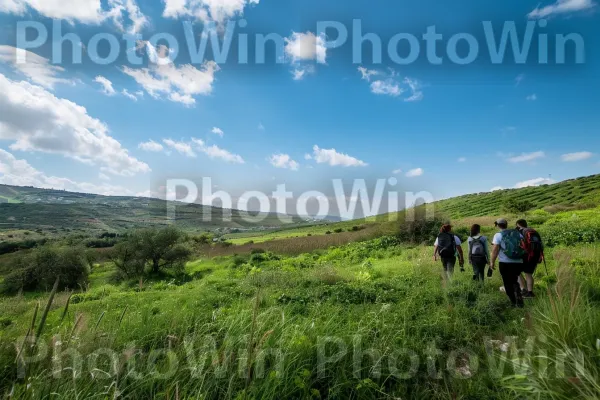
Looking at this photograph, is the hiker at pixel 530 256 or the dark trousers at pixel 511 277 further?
the hiker at pixel 530 256

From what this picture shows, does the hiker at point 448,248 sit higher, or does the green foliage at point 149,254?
the hiker at point 448,248

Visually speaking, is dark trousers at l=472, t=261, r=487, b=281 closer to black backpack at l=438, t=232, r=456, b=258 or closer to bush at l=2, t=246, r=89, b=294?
black backpack at l=438, t=232, r=456, b=258

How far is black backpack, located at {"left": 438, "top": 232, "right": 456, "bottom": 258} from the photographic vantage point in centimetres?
1055

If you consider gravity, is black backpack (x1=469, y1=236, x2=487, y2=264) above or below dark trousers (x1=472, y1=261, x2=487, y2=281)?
above

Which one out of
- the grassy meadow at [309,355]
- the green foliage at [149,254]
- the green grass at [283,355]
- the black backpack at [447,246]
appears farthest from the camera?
the green foliage at [149,254]

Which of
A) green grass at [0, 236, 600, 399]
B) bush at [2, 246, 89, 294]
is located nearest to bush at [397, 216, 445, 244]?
green grass at [0, 236, 600, 399]

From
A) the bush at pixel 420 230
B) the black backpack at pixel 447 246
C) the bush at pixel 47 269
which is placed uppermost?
the black backpack at pixel 447 246

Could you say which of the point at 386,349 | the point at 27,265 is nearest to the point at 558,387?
the point at 386,349

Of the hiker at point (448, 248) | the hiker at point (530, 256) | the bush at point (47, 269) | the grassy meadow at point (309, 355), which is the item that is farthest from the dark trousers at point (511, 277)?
the bush at point (47, 269)

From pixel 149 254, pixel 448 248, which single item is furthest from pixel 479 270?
pixel 149 254

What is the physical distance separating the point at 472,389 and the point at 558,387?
1.40 metres

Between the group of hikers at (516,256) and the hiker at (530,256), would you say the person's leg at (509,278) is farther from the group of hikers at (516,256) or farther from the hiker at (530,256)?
the hiker at (530,256)

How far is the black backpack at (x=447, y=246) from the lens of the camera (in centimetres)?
1055

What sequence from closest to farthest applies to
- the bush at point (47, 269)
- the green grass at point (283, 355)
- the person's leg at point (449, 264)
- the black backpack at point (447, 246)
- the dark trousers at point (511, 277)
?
the green grass at point (283, 355)
the dark trousers at point (511, 277)
the black backpack at point (447, 246)
the person's leg at point (449, 264)
the bush at point (47, 269)
